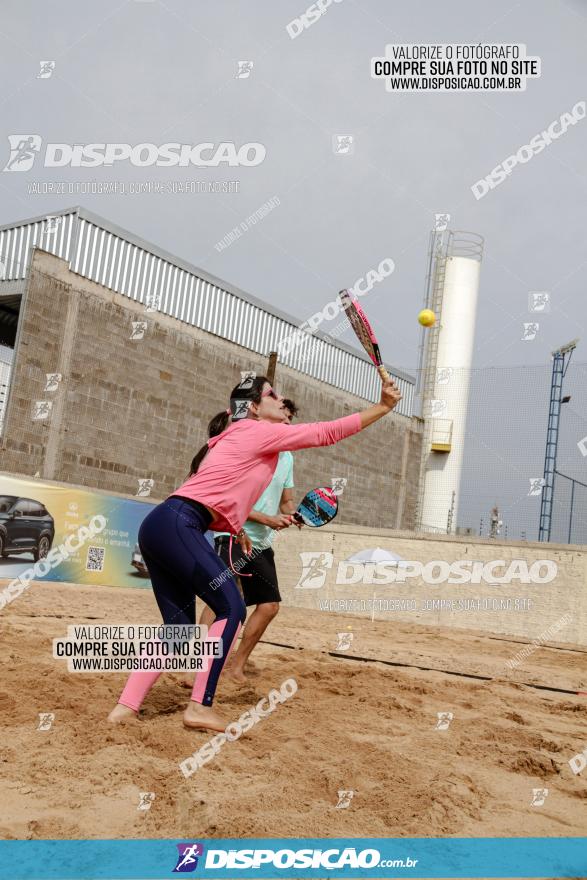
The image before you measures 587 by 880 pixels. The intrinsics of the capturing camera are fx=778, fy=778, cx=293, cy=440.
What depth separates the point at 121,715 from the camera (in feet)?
11.7

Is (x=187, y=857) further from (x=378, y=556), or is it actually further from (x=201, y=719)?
(x=378, y=556)

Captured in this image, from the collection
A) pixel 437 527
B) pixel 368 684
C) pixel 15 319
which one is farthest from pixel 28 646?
pixel 15 319

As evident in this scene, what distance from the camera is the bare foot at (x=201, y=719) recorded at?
3467 mm

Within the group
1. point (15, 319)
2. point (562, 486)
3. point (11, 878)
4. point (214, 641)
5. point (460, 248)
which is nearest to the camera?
point (11, 878)

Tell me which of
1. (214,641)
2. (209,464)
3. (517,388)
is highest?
(517,388)

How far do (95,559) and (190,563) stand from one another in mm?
9262

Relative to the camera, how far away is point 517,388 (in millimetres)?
13625

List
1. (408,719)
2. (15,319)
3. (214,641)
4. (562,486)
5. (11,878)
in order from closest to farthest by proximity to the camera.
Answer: (11,878) → (214,641) → (408,719) → (562,486) → (15,319)

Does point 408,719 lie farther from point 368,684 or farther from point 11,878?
point 11,878

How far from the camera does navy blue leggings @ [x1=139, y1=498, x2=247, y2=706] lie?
355cm

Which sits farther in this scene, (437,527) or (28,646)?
(437,527)

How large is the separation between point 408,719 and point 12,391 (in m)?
10.5

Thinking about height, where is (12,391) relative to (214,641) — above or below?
above

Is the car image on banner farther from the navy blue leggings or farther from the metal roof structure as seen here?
the navy blue leggings
